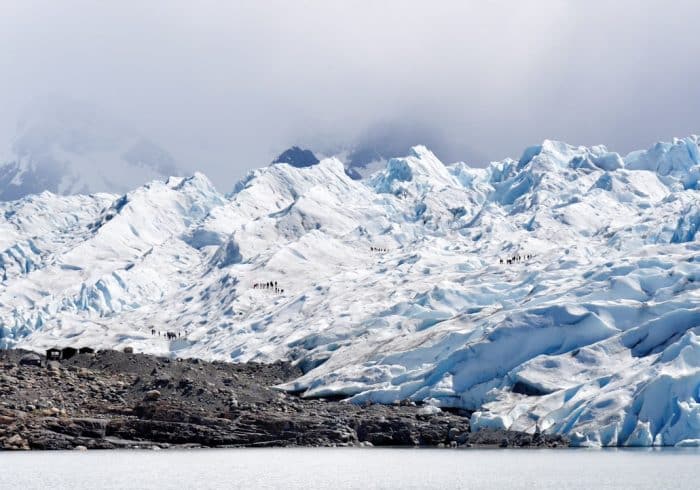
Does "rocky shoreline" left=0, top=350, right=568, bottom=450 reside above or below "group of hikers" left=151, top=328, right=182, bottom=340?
above

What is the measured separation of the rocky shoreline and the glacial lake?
495 centimetres

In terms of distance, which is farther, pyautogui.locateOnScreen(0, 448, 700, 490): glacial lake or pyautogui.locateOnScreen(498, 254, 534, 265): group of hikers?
pyautogui.locateOnScreen(498, 254, 534, 265): group of hikers

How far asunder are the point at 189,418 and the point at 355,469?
30.6 m

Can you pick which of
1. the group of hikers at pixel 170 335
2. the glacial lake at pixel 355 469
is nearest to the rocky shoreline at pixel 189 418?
the glacial lake at pixel 355 469

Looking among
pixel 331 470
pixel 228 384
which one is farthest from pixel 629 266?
pixel 331 470

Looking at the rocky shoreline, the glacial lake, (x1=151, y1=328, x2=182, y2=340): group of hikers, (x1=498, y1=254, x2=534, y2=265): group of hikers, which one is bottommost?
(x1=151, y1=328, x2=182, y2=340): group of hikers

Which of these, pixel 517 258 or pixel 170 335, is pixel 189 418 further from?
pixel 517 258

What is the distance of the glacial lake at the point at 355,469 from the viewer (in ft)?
183

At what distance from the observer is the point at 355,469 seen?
6694cm

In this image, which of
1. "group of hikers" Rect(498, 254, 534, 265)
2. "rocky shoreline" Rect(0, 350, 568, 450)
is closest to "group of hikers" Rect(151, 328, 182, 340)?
"group of hikers" Rect(498, 254, 534, 265)

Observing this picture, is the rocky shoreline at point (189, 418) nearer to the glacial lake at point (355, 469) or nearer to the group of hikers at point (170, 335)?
the glacial lake at point (355, 469)

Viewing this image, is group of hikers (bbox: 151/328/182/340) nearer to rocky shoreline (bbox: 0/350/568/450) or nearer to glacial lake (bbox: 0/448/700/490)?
rocky shoreline (bbox: 0/350/568/450)

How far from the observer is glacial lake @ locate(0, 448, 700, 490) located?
55.7 m

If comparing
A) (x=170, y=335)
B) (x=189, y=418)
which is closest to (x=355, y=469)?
(x=189, y=418)
